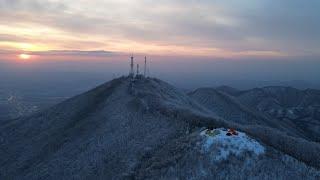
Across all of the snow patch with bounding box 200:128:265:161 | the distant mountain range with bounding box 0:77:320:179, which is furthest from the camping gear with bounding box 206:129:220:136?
the snow patch with bounding box 200:128:265:161

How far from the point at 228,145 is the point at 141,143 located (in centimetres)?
1574

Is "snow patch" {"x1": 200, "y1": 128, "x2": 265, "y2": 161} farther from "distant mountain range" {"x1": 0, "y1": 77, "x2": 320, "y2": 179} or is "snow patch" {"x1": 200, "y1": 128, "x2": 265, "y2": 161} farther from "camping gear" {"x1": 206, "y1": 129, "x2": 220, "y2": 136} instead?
"camping gear" {"x1": 206, "y1": 129, "x2": 220, "y2": 136}

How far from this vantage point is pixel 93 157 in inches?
2312

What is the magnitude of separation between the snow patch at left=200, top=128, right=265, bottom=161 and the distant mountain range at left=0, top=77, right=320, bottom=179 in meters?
0.09

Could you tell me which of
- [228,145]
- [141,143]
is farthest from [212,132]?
[141,143]

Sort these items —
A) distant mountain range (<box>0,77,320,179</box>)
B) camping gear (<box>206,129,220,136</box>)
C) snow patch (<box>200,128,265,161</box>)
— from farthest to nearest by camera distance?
camping gear (<box>206,129,220,136</box>) < snow patch (<box>200,128,265,161</box>) < distant mountain range (<box>0,77,320,179</box>)

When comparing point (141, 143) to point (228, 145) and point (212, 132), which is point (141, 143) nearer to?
point (212, 132)

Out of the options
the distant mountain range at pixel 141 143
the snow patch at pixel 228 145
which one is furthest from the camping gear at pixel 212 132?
the snow patch at pixel 228 145

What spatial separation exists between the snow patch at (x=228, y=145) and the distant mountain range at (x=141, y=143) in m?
0.09

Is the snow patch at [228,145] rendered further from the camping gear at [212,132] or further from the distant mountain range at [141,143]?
the camping gear at [212,132]

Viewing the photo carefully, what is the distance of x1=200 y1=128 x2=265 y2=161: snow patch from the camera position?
142 ft

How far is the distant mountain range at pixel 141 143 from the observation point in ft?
141

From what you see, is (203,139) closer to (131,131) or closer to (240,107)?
(131,131)

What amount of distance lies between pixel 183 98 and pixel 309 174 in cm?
5369
